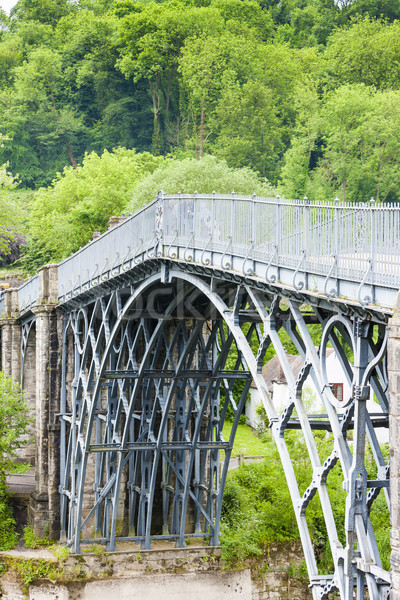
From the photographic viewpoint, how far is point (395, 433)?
35.6 ft

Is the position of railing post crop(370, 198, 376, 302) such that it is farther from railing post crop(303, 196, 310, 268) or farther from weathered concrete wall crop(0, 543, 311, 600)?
weathered concrete wall crop(0, 543, 311, 600)

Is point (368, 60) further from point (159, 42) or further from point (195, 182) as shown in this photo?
point (195, 182)

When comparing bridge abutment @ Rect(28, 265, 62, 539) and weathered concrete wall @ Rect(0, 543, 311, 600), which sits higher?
bridge abutment @ Rect(28, 265, 62, 539)

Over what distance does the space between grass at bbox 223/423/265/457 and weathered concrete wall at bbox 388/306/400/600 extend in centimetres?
3363

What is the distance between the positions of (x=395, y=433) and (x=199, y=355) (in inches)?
802

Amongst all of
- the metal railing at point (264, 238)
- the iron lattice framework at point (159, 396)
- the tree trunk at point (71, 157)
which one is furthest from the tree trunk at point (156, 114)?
the metal railing at point (264, 238)

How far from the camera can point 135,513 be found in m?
32.5

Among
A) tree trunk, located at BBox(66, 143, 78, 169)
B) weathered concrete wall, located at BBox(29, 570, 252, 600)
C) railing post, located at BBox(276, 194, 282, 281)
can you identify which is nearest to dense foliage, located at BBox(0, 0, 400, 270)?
tree trunk, located at BBox(66, 143, 78, 169)

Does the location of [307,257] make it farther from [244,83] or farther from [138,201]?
[244,83]

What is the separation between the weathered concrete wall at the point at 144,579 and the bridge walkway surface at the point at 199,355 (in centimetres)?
58

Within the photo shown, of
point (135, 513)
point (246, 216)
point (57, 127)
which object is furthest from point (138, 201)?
point (57, 127)

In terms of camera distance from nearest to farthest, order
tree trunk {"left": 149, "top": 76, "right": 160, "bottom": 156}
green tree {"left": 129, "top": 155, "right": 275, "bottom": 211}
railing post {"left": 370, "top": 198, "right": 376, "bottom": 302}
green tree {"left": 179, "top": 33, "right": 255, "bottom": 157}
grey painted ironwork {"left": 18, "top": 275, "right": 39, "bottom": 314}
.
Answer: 1. railing post {"left": 370, "top": 198, "right": 376, "bottom": 302}
2. grey painted ironwork {"left": 18, "top": 275, "right": 39, "bottom": 314}
3. green tree {"left": 129, "top": 155, "right": 275, "bottom": 211}
4. green tree {"left": 179, "top": 33, "right": 255, "bottom": 157}
5. tree trunk {"left": 149, "top": 76, "right": 160, "bottom": 156}

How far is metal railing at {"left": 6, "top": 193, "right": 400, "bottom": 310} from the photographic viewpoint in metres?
12.5

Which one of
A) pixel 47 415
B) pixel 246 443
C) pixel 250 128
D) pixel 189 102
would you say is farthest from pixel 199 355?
pixel 189 102
